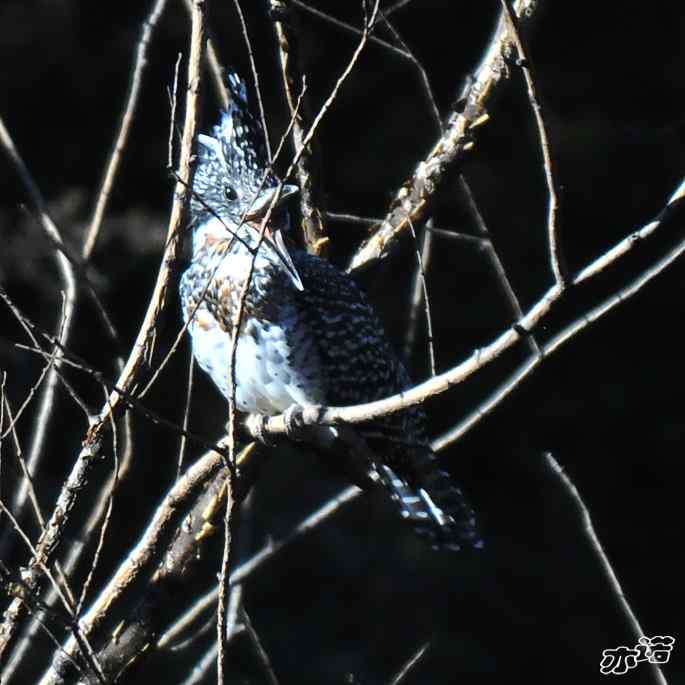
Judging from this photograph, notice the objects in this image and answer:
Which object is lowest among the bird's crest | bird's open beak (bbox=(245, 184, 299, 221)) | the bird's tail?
the bird's tail

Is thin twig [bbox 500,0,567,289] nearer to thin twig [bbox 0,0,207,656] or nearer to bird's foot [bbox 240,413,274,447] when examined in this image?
thin twig [bbox 0,0,207,656]

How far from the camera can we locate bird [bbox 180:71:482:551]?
9.10 feet

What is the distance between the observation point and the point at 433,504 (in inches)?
121

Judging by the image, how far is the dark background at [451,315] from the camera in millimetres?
4465

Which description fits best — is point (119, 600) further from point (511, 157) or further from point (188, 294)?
point (511, 157)

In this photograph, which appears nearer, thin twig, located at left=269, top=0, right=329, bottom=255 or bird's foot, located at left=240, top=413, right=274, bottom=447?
bird's foot, located at left=240, top=413, right=274, bottom=447

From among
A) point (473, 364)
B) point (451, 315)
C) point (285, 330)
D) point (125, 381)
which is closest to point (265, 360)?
point (285, 330)

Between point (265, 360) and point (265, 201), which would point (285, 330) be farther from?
point (265, 201)

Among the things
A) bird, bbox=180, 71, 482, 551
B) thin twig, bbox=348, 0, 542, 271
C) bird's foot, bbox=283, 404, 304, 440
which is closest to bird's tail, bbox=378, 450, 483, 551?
bird, bbox=180, 71, 482, 551

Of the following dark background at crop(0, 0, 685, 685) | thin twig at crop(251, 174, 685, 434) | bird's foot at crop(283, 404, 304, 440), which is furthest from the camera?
dark background at crop(0, 0, 685, 685)

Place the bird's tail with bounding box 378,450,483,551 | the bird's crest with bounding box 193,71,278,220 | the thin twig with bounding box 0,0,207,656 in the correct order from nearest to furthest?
the thin twig with bounding box 0,0,207,656 < the bird's crest with bounding box 193,71,278,220 < the bird's tail with bounding box 378,450,483,551

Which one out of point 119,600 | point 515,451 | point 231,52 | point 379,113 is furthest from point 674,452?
point 119,600

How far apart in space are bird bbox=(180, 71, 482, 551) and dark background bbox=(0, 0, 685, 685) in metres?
1.28

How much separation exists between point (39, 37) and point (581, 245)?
223cm
